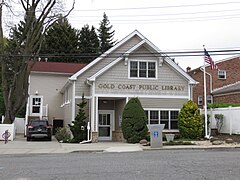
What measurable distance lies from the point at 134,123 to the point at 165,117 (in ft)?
11.5

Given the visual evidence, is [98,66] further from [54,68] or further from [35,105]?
[54,68]

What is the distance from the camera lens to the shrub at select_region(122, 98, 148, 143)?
23.8 m

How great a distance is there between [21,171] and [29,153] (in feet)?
23.7

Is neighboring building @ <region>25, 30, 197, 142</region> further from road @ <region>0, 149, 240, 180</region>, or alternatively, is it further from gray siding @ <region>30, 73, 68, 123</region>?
road @ <region>0, 149, 240, 180</region>

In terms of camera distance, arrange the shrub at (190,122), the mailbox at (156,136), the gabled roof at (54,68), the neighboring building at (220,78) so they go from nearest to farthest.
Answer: the mailbox at (156,136)
the shrub at (190,122)
the gabled roof at (54,68)
the neighboring building at (220,78)

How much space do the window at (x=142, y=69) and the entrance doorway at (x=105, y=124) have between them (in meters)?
4.10

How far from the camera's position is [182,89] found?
26938 mm

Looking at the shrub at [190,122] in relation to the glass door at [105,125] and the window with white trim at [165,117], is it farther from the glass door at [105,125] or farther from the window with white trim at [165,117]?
the glass door at [105,125]

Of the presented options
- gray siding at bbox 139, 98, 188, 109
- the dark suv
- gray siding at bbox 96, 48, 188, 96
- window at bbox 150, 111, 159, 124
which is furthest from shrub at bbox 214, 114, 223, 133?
the dark suv

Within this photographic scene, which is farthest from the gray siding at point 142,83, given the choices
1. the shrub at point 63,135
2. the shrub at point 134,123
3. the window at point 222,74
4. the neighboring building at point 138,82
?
the window at point 222,74

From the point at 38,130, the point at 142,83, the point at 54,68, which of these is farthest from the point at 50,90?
the point at 142,83

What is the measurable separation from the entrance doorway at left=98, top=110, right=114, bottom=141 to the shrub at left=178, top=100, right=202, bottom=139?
6.01 metres

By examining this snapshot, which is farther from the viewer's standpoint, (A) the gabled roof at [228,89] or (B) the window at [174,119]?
(A) the gabled roof at [228,89]

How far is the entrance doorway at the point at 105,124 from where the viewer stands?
2820cm
